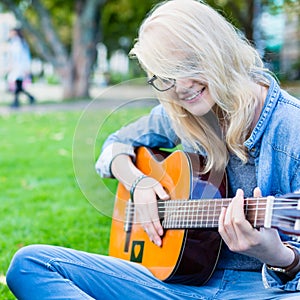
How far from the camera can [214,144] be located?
2168 mm

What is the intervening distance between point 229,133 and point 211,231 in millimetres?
342

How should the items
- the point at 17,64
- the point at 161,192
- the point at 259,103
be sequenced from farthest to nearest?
the point at 17,64 < the point at 161,192 < the point at 259,103

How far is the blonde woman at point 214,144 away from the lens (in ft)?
6.44

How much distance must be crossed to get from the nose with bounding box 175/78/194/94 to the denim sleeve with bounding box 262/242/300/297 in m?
0.61

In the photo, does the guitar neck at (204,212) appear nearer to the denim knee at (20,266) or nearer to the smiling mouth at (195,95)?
the smiling mouth at (195,95)

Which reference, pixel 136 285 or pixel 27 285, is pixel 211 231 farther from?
pixel 27 285

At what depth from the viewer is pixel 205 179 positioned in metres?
2.16

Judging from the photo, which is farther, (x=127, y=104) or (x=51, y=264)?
(x=127, y=104)

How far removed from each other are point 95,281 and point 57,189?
289cm

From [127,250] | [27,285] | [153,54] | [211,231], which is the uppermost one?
[153,54]

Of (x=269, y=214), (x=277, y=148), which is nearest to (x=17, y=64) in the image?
(x=277, y=148)

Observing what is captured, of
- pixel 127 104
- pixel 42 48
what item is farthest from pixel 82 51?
pixel 127 104

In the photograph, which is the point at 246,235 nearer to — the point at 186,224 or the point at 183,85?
the point at 186,224

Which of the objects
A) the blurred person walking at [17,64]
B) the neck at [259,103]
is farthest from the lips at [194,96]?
the blurred person walking at [17,64]
